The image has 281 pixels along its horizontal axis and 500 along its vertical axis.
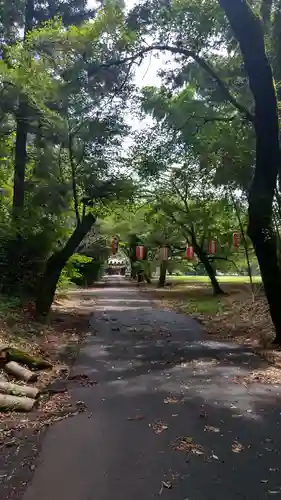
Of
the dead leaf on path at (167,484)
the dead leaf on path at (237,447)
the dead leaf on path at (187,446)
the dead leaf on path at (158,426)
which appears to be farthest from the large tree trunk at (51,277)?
the dead leaf on path at (167,484)

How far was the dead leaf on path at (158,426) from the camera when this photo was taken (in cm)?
491

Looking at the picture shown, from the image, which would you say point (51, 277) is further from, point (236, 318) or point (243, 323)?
point (236, 318)

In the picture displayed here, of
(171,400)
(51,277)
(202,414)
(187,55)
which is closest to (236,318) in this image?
(51,277)

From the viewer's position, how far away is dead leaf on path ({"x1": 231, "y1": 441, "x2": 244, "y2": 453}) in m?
4.36

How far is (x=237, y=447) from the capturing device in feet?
14.5

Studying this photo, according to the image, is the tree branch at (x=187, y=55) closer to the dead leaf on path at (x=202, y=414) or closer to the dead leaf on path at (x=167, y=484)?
the dead leaf on path at (x=202, y=414)

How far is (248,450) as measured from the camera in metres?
4.37

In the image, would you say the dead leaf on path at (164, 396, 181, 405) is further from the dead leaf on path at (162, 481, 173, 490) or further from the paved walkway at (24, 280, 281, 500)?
the dead leaf on path at (162, 481, 173, 490)

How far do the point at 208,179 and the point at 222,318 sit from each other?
501cm

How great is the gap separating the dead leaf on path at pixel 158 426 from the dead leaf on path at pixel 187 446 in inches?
12.6

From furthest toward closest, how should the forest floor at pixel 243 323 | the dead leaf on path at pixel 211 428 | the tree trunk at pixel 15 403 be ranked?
the forest floor at pixel 243 323 → the tree trunk at pixel 15 403 → the dead leaf on path at pixel 211 428

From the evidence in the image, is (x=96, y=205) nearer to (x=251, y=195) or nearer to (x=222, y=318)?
(x=222, y=318)

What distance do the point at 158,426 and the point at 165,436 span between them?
1.02ft

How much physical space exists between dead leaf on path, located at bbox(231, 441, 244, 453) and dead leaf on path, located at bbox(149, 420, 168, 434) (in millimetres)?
762
